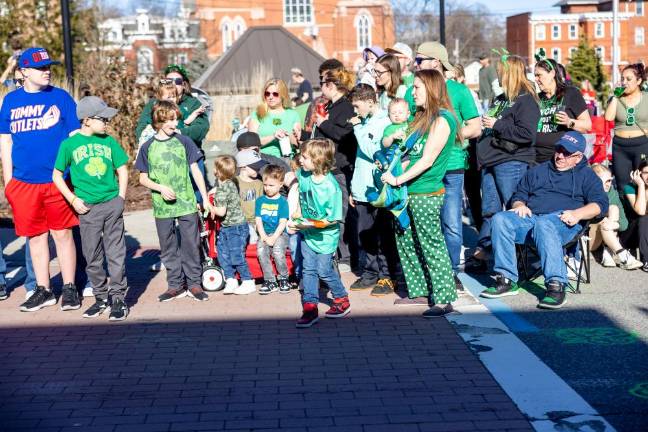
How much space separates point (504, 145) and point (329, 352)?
3047 mm

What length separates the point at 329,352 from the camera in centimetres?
657

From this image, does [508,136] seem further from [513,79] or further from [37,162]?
[37,162]

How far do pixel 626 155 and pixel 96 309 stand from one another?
588 cm

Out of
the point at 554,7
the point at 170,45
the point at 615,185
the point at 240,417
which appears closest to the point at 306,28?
the point at 170,45

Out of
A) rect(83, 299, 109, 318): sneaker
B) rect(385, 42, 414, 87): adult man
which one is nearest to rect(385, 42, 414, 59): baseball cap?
rect(385, 42, 414, 87): adult man

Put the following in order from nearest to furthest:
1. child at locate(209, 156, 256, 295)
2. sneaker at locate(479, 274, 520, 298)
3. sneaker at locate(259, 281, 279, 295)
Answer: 1. sneaker at locate(479, 274, 520, 298)
2. sneaker at locate(259, 281, 279, 295)
3. child at locate(209, 156, 256, 295)

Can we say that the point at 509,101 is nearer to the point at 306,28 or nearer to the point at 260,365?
the point at 260,365

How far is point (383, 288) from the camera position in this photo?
8359 mm

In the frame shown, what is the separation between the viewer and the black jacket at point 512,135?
835 centimetres

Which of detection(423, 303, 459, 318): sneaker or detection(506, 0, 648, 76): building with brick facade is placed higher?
detection(506, 0, 648, 76): building with brick facade

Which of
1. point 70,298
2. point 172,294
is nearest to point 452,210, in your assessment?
point 172,294

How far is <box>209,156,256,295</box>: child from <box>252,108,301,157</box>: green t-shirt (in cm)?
104

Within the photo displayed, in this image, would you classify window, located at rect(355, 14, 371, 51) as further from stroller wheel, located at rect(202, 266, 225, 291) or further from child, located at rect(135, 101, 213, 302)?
child, located at rect(135, 101, 213, 302)

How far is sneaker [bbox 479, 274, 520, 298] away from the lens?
26.3 ft
